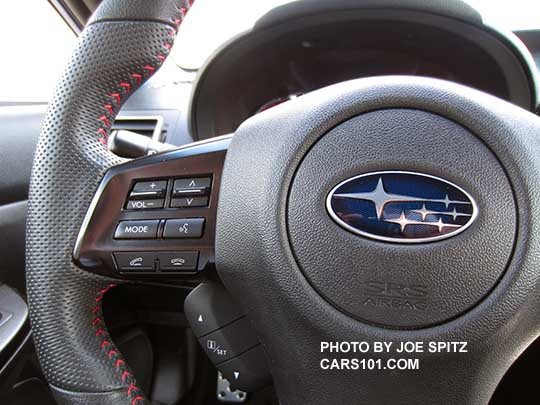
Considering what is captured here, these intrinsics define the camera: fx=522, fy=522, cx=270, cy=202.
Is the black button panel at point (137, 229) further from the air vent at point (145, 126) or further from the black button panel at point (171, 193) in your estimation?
the air vent at point (145, 126)

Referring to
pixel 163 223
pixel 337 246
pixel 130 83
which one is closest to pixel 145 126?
pixel 130 83

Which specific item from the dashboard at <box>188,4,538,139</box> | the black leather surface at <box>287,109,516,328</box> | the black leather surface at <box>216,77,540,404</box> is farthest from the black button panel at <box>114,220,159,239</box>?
the dashboard at <box>188,4,538,139</box>

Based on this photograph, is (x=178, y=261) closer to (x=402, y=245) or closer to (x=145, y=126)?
(x=402, y=245)

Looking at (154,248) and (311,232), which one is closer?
(311,232)

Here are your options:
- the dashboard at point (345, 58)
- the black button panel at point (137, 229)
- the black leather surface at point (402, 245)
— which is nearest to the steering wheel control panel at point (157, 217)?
the black button panel at point (137, 229)

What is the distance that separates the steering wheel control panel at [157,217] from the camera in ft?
2.64

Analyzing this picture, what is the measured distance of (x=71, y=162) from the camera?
2.73 feet

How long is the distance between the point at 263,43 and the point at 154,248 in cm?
68

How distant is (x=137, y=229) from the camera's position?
831 millimetres

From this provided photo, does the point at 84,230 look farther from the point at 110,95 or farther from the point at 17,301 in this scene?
the point at 17,301

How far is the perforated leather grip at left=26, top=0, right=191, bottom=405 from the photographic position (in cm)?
82

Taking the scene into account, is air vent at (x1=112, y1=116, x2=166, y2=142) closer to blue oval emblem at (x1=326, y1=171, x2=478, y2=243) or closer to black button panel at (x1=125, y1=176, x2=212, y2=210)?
black button panel at (x1=125, y1=176, x2=212, y2=210)

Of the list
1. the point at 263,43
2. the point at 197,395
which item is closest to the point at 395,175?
the point at 263,43

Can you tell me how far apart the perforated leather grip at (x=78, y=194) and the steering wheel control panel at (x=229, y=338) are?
144 millimetres
